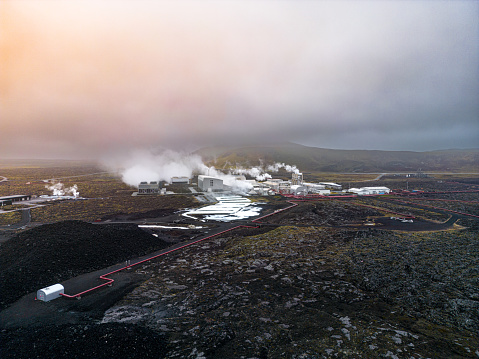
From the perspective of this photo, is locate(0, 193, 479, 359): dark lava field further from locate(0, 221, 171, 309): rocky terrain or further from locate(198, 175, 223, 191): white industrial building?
locate(198, 175, 223, 191): white industrial building

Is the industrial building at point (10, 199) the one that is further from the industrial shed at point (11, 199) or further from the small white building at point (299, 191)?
the small white building at point (299, 191)

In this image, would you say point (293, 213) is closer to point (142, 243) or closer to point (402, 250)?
point (402, 250)

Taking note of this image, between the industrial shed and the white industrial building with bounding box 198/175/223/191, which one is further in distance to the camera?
the white industrial building with bounding box 198/175/223/191

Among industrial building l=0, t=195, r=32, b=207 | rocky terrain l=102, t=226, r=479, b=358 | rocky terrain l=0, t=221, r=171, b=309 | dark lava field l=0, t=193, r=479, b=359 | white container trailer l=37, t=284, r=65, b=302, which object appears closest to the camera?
dark lava field l=0, t=193, r=479, b=359

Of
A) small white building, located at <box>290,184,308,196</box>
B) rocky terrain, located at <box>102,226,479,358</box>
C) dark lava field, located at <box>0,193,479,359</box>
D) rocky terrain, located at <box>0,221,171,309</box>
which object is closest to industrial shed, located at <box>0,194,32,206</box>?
rocky terrain, located at <box>0,221,171,309</box>

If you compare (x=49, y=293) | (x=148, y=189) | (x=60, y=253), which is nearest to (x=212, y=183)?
(x=148, y=189)

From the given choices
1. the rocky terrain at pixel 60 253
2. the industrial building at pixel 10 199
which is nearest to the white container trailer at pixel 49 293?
the rocky terrain at pixel 60 253
